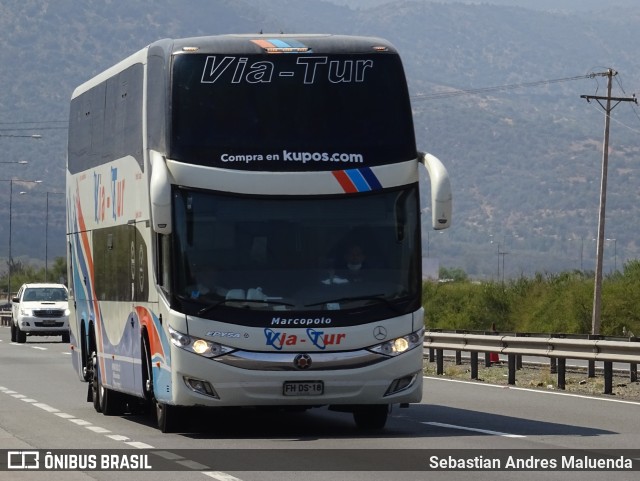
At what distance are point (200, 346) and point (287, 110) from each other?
2456mm

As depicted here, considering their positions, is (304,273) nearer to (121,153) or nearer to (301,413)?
(121,153)

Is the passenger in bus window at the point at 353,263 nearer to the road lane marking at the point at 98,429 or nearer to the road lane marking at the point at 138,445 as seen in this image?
the road lane marking at the point at 138,445

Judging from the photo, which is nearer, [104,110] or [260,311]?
[260,311]

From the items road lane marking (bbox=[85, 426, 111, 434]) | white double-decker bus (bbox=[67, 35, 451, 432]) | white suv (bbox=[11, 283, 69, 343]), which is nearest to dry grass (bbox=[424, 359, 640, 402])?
white double-decker bus (bbox=[67, 35, 451, 432])

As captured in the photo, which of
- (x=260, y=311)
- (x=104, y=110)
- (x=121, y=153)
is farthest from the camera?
(x=104, y=110)

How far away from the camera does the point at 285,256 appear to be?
54.0 ft

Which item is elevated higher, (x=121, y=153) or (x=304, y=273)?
(x=121, y=153)

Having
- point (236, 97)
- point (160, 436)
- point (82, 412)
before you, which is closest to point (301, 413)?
point (82, 412)

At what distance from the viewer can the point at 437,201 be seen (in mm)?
16422

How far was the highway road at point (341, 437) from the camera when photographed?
527 inches

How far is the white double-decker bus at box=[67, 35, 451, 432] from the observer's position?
1631 centimetres

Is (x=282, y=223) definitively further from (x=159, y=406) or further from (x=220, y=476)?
(x=220, y=476)

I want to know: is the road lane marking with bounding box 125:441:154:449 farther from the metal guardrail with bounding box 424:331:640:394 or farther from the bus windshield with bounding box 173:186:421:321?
the metal guardrail with bounding box 424:331:640:394

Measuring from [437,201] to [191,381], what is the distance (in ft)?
9.44
